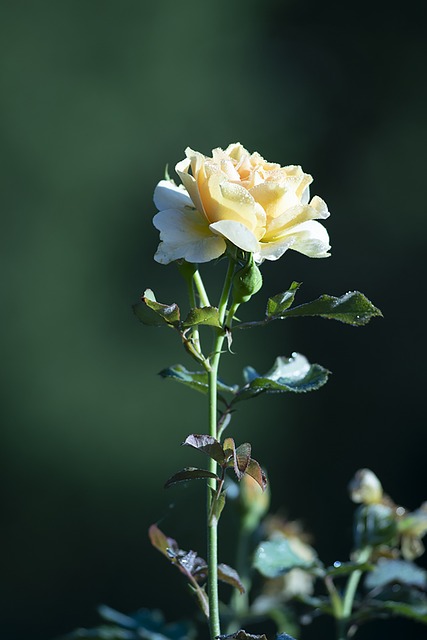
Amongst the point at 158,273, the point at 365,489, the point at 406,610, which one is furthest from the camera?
the point at 158,273

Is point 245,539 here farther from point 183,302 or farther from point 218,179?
point 183,302

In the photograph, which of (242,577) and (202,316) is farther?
(242,577)

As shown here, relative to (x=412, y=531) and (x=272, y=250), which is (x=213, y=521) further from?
(x=412, y=531)

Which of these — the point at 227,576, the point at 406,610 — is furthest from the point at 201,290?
the point at 406,610

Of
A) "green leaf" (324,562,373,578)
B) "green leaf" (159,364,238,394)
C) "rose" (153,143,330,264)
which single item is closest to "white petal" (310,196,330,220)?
"rose" (153,143,330,264)

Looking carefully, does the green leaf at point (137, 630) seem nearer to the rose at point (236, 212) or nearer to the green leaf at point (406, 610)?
the green leaf at point (406, 610)

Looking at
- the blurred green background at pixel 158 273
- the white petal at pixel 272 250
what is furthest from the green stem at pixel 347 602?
the blurred green background at pixel 158 273

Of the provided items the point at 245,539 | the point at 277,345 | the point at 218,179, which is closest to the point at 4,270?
the point at 277,345
